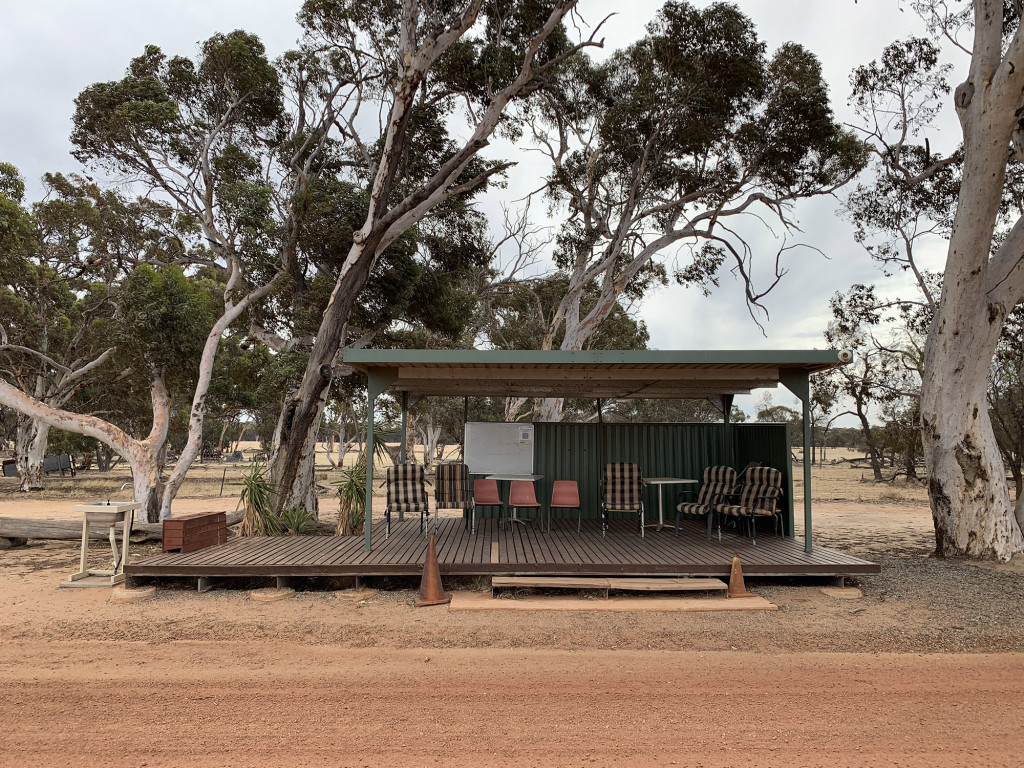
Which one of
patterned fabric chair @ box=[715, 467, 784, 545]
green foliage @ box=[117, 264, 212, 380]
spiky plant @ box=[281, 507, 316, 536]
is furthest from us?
green foliage @ box=[117, 264, 212, 380]

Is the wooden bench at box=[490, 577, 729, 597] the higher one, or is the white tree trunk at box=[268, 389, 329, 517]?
the white tree trunk at box=[268, 389, 329, 517]

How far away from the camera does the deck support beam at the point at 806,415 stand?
22.1 feet

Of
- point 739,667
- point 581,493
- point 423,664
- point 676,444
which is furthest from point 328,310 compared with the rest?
point 739,667

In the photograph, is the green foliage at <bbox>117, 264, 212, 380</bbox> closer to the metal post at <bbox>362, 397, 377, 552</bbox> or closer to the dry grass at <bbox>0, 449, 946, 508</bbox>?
the dry grass at <bbox>0, 449, 946, 508</bbox>

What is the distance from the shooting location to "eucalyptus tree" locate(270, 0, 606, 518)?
35.2 ft

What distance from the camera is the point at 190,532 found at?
23.0 ft

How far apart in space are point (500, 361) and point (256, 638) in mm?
3341

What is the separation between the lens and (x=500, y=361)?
658 cm

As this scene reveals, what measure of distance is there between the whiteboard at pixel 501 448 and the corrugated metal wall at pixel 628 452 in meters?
0.15

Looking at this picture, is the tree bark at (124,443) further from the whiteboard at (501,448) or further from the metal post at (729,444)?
the metal post at (729,444)

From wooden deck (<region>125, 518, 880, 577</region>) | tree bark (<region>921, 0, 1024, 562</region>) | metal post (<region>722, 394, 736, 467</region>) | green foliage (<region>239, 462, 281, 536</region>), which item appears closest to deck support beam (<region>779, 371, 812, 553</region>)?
wooden deck (<region>125, 518, 880, 577</region>)

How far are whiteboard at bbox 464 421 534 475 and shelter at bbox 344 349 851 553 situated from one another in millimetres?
613

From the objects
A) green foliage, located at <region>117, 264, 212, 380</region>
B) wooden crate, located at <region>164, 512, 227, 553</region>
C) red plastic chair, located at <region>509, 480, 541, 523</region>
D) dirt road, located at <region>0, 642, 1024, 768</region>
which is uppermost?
green foliage, located at <region>117, 264, 212, 380</region>

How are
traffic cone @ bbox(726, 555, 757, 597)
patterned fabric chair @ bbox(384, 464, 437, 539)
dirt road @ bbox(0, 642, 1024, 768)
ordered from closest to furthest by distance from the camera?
dirt road @ bbox(0, 642, 1024, 768) < traffic cone @ bbox(726, 555, 757, 597) < patterned fabric chair @ bbox(384, 464, 437, 539)
